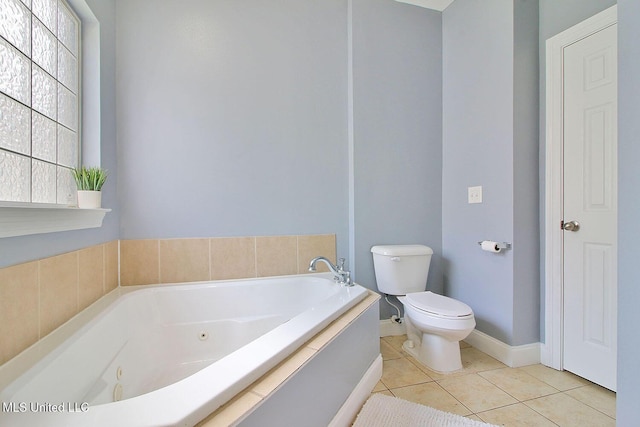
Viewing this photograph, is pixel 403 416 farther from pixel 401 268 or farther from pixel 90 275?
pixel 90 275

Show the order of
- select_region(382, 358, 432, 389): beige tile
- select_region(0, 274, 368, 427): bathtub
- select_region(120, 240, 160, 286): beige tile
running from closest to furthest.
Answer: select_region(0, 274, 368, 427): bathtub
select_region(382, 358, 432, 389): beige tile
select_region(120, 240, 160, 286): beige tile

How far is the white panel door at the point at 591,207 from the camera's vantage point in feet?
4.85

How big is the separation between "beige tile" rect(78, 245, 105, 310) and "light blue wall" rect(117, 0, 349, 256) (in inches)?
13.8

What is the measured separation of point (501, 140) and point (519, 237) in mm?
628

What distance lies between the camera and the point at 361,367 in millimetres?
1442

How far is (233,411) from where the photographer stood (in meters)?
0.69

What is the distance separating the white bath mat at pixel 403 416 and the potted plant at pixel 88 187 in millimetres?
1610

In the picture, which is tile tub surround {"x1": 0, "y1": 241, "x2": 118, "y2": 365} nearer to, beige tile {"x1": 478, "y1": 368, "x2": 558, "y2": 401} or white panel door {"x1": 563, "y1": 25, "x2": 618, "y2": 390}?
beige tile {"x1": 478, "y1": 368, "x2": 558, "y2": 401}

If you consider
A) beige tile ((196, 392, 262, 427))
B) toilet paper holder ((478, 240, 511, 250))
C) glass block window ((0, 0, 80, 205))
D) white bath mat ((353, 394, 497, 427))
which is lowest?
white bath mat ((353, 394, 497, 427))

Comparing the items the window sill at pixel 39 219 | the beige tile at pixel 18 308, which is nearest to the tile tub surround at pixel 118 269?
the beige tile at pixel 18 308

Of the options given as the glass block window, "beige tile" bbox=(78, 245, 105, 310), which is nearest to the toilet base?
"beige tile" bbox=(78, 245, 105, 310)

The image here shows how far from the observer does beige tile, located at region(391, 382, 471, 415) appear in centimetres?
138

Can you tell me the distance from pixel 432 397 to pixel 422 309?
0.45m

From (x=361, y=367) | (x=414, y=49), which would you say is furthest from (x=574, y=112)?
(x=361, y=367)
